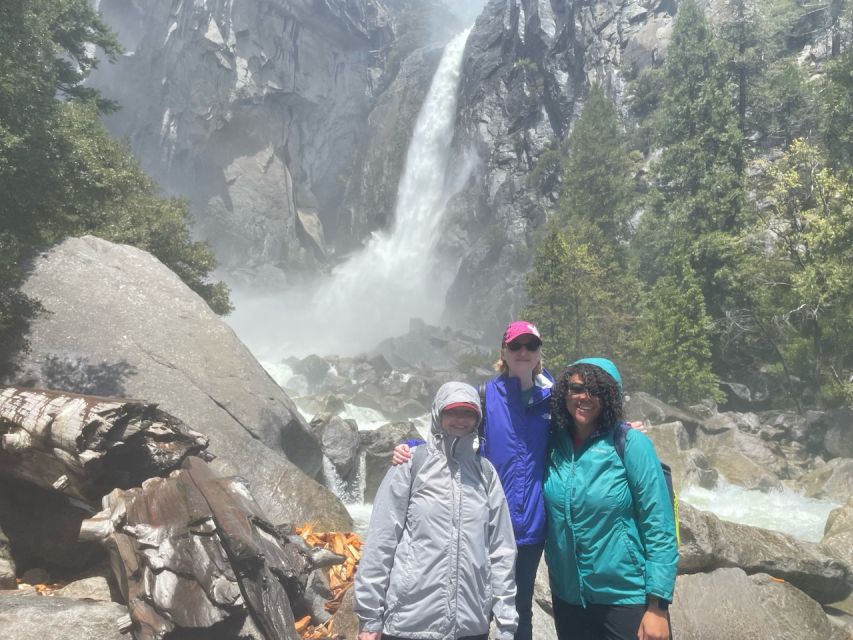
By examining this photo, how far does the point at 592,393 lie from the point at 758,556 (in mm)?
5461

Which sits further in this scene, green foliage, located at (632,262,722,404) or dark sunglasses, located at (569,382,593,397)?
green foliage, located at (632,262,722,404)

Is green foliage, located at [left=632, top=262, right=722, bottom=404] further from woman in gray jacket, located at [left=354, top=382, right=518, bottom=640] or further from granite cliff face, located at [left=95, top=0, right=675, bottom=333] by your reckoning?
woman in gray jacket, located at [left=354, top=382, right=518, bottom=640]

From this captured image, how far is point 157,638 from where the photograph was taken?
409cm

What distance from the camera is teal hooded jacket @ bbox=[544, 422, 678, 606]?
2949 mm

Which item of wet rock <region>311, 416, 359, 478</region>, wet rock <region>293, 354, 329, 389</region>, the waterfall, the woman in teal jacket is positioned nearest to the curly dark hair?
the woman in teal jacket

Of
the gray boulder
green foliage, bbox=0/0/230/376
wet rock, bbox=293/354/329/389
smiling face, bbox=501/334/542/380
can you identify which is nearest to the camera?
smiling face, bbox=501/334/542/380

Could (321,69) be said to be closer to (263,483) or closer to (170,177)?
(170,177)

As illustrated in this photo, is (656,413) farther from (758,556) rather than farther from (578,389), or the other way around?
(578,389)

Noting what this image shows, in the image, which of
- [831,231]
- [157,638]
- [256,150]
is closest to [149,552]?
[157,638]

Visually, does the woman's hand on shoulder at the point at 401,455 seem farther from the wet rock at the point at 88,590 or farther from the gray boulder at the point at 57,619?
the wet rock at the point at 88,590

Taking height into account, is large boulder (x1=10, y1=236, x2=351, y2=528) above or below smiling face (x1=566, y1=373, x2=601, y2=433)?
above

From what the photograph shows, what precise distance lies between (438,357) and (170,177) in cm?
4009

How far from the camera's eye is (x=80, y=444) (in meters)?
5.35

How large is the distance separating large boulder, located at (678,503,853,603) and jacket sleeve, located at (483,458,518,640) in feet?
14.8
